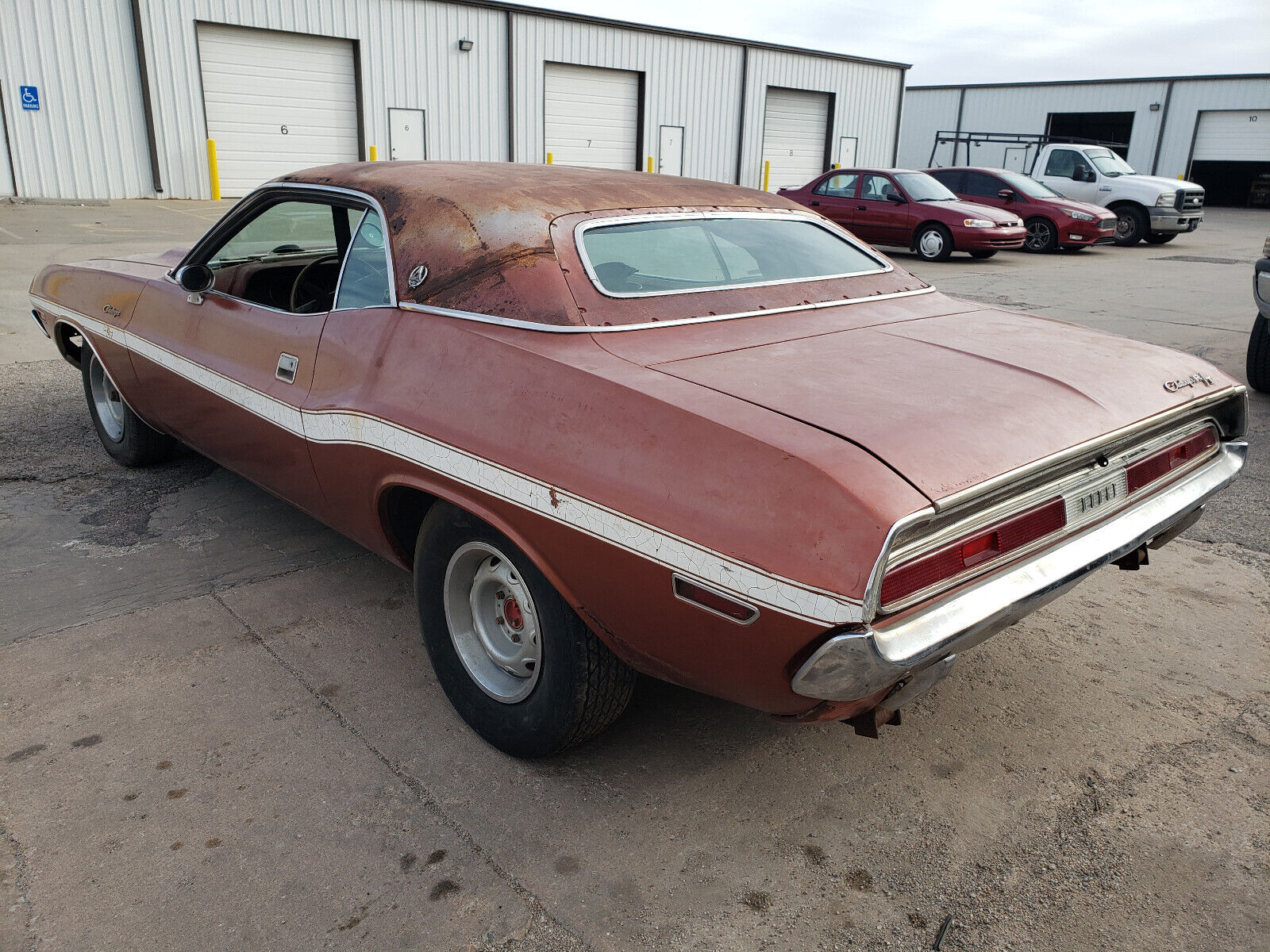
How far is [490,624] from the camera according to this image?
262cm

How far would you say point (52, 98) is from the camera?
15.8 meters

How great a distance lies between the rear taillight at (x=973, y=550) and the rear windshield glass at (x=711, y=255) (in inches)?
45.8

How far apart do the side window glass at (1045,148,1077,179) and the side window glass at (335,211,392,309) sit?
18.4 metres

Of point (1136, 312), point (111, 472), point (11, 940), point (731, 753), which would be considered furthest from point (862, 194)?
point (11, 940)

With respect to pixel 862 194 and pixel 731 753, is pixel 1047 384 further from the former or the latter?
pixel 862 194

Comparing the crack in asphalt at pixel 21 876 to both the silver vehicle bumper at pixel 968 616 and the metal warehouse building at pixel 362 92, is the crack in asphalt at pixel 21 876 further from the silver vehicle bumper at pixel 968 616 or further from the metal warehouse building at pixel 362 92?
the metal warehouse building at pixel 362 92


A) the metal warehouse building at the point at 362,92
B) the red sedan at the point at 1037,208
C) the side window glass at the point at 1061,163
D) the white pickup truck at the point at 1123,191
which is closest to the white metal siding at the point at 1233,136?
the metal warehouse building at the point at 362,92

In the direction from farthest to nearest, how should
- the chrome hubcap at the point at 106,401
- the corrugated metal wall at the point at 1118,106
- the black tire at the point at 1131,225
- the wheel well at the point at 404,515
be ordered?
the corrugated metal wall at the point at 1118,106 < the black tire at the point at 1131,225 < the chrome hubcap at the point at 106,401 < the wheel well at the point at 404,515

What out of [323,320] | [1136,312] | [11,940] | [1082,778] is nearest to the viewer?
[11,940]

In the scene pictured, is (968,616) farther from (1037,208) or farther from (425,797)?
(1037,208)

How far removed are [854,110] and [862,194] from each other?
48.8 feet

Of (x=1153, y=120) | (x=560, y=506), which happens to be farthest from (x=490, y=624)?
(x=1153, y=120)

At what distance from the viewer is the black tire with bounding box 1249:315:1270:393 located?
631 centimetres

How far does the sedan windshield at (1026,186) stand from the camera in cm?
1617
